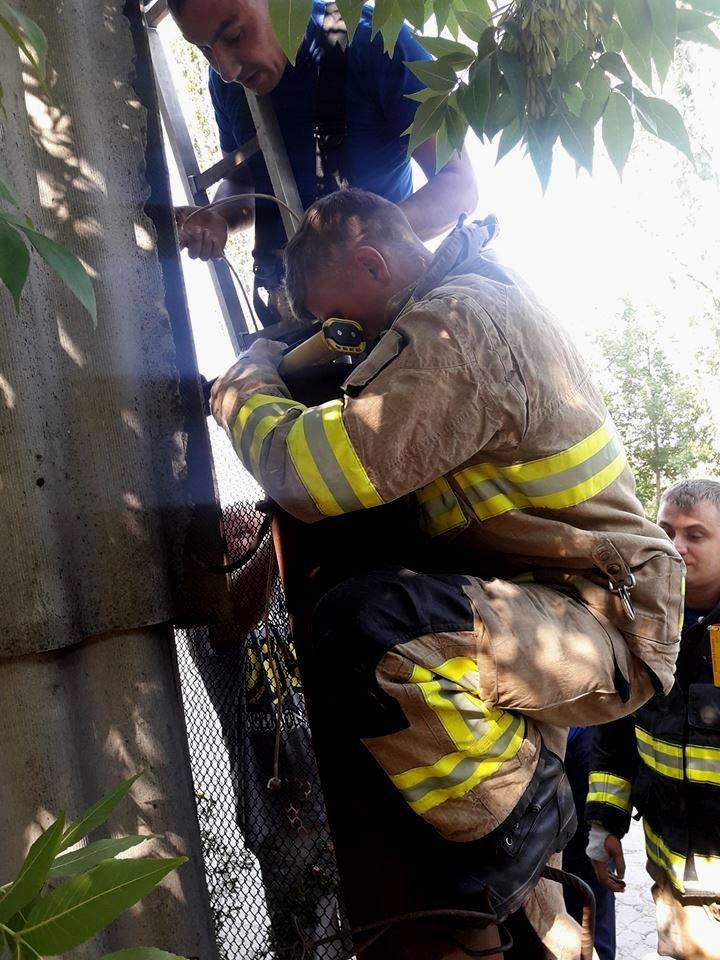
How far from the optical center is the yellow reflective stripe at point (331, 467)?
1.62 m

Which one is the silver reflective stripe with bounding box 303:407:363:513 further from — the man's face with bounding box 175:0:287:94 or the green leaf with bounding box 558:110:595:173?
Answer: the man's face with bounding box 175:0:287:94

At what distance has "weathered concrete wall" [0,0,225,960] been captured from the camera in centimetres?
165

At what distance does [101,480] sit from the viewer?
182 cm

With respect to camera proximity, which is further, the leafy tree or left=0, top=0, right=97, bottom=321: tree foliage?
the leafy tree

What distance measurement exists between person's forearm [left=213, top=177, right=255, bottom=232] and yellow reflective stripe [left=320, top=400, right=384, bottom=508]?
1.18 metres

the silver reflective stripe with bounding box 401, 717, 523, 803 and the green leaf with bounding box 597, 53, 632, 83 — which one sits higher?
the green leaf with bounding box 597, 53, 632, 83

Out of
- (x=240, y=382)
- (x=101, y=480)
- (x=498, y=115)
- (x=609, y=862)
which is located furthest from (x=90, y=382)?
(x=609, y=862)

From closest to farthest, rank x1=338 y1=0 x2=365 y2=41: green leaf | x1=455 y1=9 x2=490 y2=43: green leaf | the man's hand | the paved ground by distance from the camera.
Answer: x1=338 y1=0 x2=365 y2=41: green leaf → x1=455 y1=9 x2=490 y2=43: green leaf → the man's hand → the paved ground

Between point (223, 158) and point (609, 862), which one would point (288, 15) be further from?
point (609, 862)

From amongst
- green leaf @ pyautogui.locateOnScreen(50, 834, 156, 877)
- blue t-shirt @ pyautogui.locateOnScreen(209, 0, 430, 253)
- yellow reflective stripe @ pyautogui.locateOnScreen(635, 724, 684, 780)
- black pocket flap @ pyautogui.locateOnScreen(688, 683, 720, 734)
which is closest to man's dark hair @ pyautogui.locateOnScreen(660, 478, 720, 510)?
black pocket flap @ pyautogui.locateOnScreen(688, 683, 720, 734)

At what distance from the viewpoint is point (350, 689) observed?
5.13 ft

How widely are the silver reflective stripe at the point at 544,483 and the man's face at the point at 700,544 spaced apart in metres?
1.22

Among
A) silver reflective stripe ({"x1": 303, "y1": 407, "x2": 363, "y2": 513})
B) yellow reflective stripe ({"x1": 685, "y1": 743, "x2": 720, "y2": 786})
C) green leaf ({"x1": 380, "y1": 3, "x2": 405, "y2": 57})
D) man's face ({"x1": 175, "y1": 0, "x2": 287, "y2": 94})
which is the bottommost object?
yellow reflective stripe ({"x1": 685, "y1": 743, "x2": 720, "y2": 786})

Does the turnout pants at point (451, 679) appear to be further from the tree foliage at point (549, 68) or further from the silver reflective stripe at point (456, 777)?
the tree foliage at point (549, 68)
